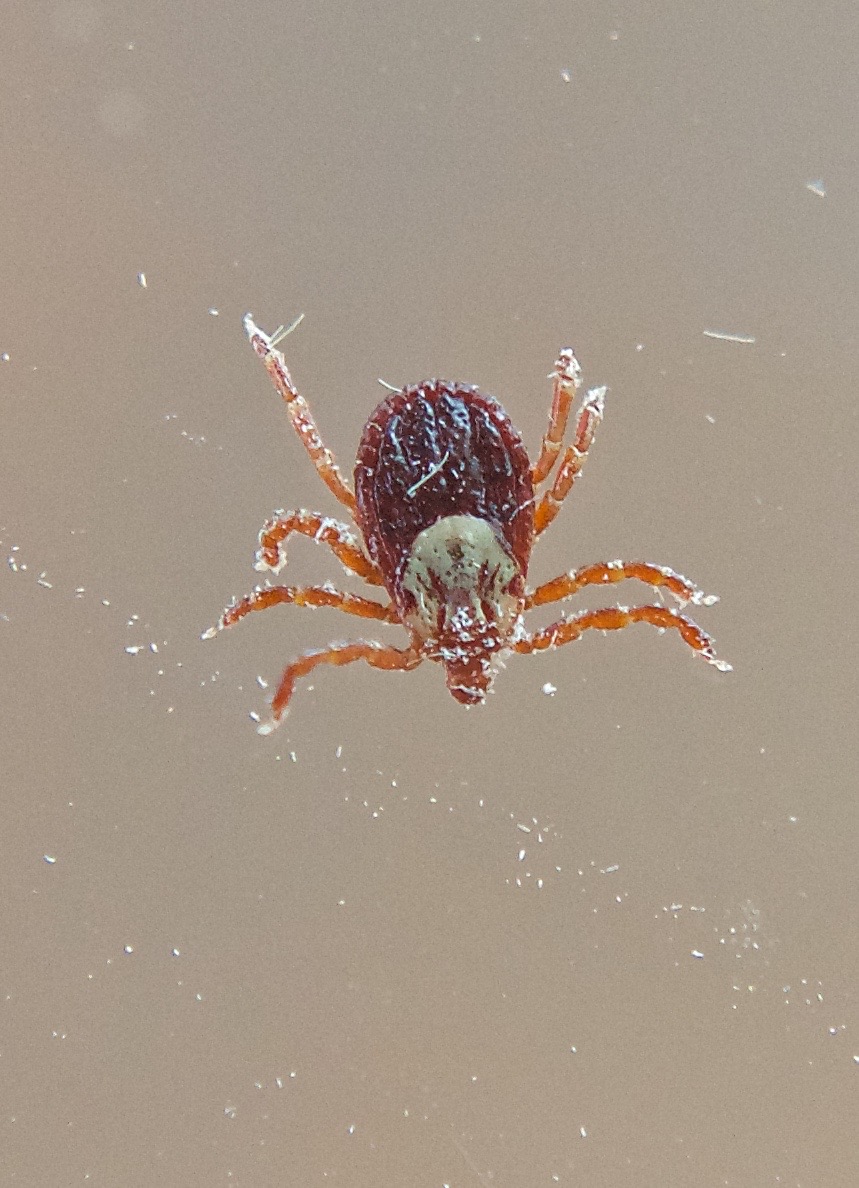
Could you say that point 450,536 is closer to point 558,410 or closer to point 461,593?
point 461,593

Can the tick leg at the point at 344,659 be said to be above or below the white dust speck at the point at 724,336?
below

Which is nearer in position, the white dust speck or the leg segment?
the leg segment

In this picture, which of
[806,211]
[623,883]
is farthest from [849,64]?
[623,883]

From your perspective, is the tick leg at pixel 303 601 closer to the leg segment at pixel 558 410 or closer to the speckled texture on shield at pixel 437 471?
the speckled texture on shield at pixel 437 471

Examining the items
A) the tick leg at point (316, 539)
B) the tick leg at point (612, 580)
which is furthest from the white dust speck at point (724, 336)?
Answer: the tick leg at point (316, 539)

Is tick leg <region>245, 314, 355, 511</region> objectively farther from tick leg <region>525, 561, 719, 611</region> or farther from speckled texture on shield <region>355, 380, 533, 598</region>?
tick leg <region>525, 561, 719, 611</region>

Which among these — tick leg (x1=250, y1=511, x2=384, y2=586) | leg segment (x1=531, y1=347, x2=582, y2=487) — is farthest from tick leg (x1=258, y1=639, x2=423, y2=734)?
leg segment (x1=531, y1=347, x2=582, y2=487)
